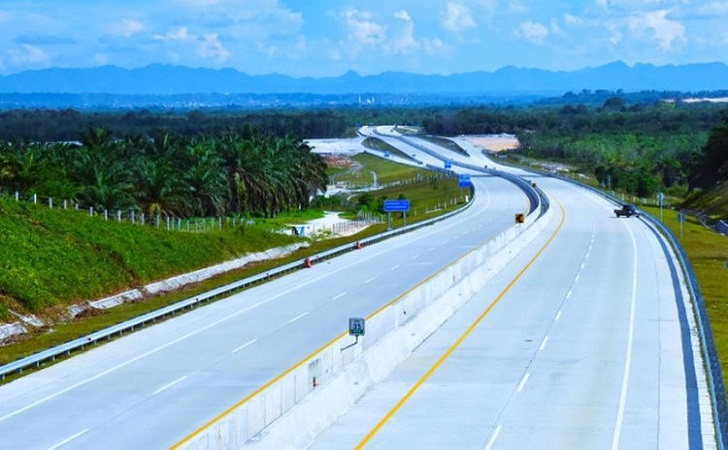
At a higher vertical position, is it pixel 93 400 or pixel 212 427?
pixel 212 427

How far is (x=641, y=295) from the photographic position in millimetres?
50812

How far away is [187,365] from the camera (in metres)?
36.2

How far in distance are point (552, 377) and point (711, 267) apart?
3310 cm

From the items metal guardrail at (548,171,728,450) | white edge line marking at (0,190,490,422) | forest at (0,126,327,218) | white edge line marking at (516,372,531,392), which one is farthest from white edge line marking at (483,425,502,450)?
forest at (0,126,327,218)

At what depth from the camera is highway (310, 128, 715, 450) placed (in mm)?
26188

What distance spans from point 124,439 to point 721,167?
4316 inches

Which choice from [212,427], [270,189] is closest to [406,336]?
[212,427]

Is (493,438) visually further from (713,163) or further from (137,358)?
(713,163)

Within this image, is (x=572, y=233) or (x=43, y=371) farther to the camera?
(x=572, y=233)

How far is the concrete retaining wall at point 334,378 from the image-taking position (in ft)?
74.2

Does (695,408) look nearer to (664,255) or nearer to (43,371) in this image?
(43,371)

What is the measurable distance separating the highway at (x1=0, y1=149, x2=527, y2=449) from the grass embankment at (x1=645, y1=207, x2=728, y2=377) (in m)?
11.3

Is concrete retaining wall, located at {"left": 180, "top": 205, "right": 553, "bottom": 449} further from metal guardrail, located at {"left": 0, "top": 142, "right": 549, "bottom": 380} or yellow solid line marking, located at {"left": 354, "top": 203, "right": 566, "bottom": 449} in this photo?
metal guardrail, located at {"left": 0, "top": 142, "right": 549, "bottom": 380}

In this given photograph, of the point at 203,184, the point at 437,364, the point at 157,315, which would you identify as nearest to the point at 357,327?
the point at 437,364
